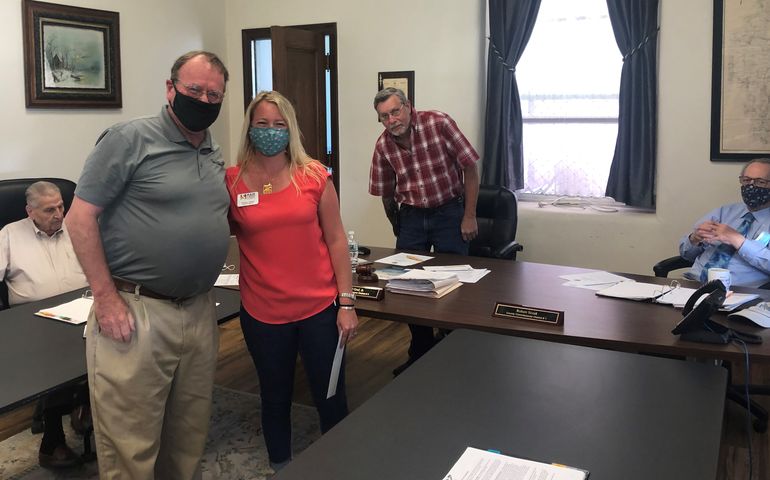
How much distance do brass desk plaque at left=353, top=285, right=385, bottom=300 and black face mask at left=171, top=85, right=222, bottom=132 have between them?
103 centimetres

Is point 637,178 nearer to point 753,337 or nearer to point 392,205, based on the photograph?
point 392,205

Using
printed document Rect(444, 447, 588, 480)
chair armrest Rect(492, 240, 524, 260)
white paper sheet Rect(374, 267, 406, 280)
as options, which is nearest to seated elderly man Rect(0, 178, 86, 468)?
white paper sheet Rect(374, 267, 406, 280)

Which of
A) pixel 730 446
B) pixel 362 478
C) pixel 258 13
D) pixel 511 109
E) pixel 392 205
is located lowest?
pixel 730 446

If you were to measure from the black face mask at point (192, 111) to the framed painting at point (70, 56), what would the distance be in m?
2.86

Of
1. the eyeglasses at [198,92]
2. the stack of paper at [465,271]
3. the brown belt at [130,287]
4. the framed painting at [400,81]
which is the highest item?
the framed painting at [400,81]

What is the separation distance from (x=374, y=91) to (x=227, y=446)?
→ 2.95 meters

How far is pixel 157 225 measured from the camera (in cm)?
180

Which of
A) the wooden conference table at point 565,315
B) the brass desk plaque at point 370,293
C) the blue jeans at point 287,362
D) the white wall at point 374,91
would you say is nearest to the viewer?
the wooden conference table at point 565,315

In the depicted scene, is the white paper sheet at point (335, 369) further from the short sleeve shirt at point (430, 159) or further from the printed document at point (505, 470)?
the short sleeve shirt at point (430, 159)

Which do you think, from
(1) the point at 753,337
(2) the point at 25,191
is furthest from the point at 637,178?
(2) the point at 25,191

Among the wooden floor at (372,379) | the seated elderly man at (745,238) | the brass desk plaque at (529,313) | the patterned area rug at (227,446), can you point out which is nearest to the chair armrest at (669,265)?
the seated elderly man at (745,238)

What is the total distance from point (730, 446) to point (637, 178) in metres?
1.86

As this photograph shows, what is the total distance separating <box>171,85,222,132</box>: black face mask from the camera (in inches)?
72.6

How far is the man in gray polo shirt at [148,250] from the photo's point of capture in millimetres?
1760
